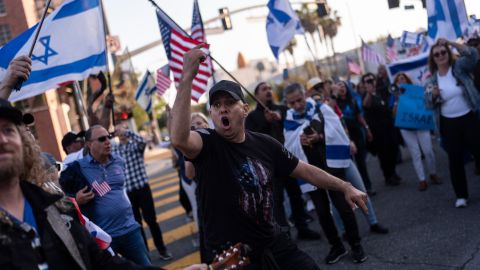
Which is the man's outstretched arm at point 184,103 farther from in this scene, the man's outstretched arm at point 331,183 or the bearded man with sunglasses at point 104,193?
the bearded man with sunglasses at point 104,193

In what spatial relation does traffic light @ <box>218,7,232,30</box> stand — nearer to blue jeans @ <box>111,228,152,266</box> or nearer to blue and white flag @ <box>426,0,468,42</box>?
blue and white flag @ <box>426,0,468,42</box>

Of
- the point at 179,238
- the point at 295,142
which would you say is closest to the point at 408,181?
the point at 295,142

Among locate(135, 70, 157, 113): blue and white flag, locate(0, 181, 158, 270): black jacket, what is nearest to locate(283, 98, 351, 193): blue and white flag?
locate(0, 181, 158, 270): black jacket

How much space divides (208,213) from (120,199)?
74.0 inches

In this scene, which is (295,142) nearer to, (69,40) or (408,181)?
(69,40)

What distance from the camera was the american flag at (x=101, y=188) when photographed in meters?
4.36

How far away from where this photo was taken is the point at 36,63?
16.3 ft

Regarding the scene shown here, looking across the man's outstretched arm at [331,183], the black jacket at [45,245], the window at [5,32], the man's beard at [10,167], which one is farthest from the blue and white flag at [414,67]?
the window at [5,32]

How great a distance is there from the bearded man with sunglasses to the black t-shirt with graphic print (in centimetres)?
171

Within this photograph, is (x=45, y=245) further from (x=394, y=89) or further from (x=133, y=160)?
(x=394, y=89)

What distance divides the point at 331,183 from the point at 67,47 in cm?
338

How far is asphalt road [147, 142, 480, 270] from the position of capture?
4566 millimetres

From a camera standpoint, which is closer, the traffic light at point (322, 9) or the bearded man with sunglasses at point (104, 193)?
the bearded man with sunglasses at point (104, 193)

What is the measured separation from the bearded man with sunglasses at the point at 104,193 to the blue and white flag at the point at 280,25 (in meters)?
4.92
